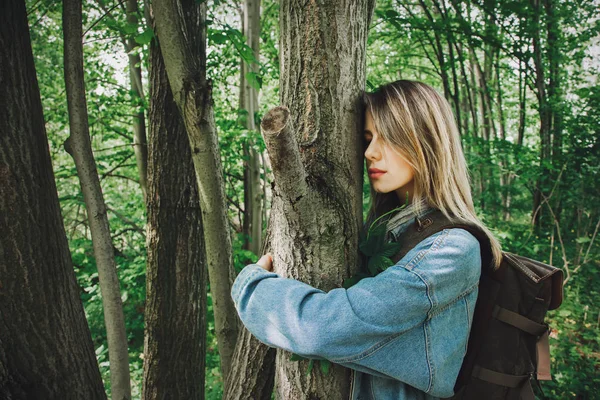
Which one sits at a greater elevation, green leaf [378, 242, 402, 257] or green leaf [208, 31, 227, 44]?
green leaf [208, 31, 227, 44]

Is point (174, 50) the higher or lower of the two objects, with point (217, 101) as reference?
lower

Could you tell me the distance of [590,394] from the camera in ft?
10.5

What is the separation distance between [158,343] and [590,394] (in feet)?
11.9

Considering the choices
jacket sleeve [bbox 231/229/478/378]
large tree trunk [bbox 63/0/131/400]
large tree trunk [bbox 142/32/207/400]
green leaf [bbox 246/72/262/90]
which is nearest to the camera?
jacket sleeve [bbox 231/229/478/378]

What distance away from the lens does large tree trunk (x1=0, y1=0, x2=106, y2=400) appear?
1635 millimetres

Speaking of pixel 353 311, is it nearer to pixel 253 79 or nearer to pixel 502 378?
pixel 502 378

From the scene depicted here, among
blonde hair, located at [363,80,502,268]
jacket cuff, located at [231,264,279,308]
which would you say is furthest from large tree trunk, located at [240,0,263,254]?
jacket cuff, located at [231,264,279,308]

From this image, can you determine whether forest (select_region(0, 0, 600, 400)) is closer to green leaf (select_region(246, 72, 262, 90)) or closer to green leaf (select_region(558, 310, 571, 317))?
green leaf (select_region(246, 72, 262, 90))

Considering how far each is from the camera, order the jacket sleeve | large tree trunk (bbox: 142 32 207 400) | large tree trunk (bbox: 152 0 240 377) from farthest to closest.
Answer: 1. large tree trunk (bbox: 142 32 207 400)
2. large tree trunk (bbox: 152 0 240 377)
3. the jacket sleeve

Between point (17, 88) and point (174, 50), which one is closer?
point (17, 88)

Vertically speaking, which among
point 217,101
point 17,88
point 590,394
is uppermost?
point 217,101

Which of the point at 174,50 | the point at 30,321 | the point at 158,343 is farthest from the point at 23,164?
the point at 158,343

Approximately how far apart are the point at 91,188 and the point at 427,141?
1979 mm

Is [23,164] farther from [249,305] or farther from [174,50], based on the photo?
[249,305]
